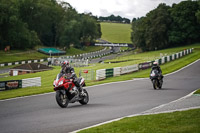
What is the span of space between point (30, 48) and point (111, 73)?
64455mm

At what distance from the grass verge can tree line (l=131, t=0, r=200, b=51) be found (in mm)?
90541

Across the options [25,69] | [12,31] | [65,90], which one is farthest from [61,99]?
[12,31]

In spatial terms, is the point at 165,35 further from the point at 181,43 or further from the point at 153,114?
the point at 153,114

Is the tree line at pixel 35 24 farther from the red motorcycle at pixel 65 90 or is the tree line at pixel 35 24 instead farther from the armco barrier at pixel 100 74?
the red motorcycle at pixel 65 90

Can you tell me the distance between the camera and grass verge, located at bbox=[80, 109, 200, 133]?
26.9 feet

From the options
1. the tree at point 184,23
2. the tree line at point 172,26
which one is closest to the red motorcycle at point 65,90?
the tree line at point 172,26

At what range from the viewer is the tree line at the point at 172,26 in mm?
99312

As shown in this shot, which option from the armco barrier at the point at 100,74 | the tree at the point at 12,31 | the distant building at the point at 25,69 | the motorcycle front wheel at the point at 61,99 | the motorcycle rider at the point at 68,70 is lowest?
the distant building at the point at 25,69

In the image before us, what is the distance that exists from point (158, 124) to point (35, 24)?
102281 mm

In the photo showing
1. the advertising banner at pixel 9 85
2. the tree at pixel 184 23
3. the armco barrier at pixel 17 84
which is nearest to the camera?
the advertising banner at pixel 9 85

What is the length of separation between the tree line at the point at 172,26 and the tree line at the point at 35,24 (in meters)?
27.6

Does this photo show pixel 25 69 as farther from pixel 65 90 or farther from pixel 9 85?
pixel 65 90

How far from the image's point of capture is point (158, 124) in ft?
29.5

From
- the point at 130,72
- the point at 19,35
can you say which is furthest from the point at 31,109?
the point at 19,35
